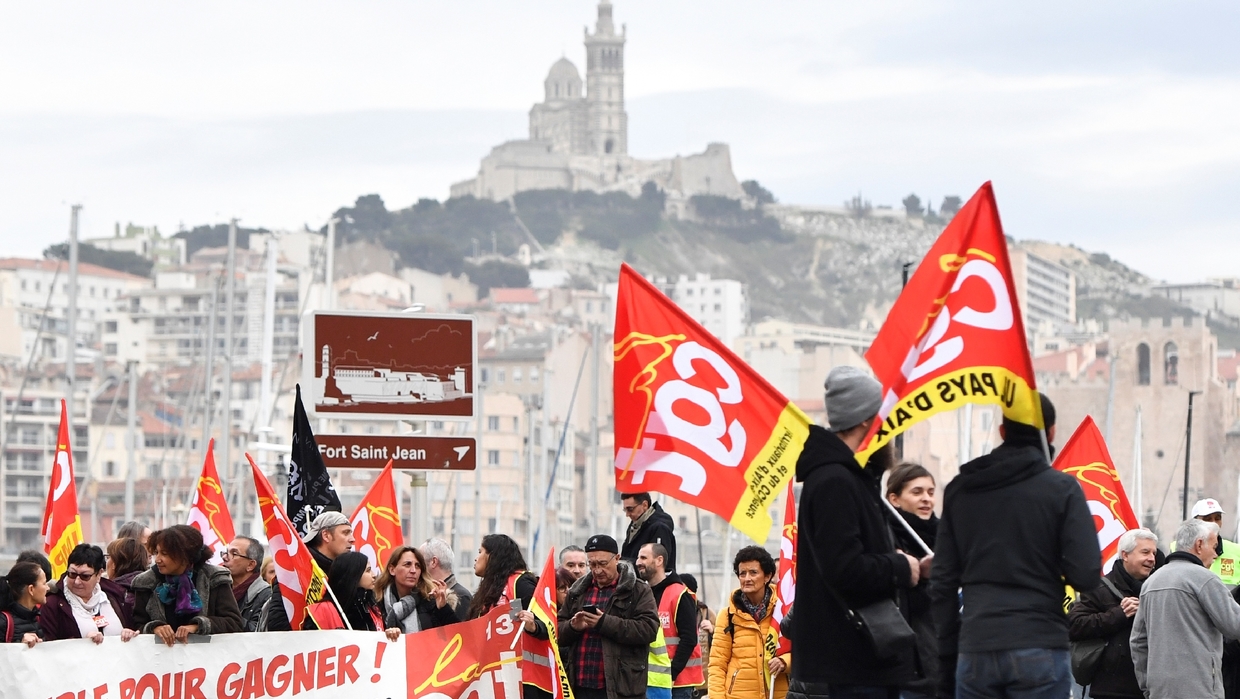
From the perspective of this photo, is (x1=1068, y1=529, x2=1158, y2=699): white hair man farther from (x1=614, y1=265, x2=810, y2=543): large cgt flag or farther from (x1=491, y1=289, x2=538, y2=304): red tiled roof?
(x1=491, y1=289, x2=538, y2=304): red tiled roof

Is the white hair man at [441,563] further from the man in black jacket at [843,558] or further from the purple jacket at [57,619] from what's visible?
the man in black jacket at [843,558]

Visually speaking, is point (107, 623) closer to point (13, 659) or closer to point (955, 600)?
point (13, 659)

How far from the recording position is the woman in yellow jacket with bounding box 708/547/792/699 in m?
10.0

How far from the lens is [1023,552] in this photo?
607 centimetres

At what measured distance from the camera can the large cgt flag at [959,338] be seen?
6402 mm

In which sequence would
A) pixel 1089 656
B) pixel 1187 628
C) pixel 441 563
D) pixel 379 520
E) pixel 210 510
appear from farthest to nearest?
pixel 210 510, pixel 379 520, pixel 441 563, pixel 1089 656, pixel 1187 628

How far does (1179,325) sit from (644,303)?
126m

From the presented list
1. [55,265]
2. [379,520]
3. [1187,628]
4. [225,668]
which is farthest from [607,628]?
[55,265]

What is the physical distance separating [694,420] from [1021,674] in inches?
105

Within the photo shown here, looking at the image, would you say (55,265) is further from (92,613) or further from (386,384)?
(92,613)

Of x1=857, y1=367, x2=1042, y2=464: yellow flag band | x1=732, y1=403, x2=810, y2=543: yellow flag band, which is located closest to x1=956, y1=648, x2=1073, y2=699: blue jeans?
x1=857, y1=367, x2=1042, y2=464: yellow flag band

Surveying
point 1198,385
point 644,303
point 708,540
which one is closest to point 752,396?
point 644,303

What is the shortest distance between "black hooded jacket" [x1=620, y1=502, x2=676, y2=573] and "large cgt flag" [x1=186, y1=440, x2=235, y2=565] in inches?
153

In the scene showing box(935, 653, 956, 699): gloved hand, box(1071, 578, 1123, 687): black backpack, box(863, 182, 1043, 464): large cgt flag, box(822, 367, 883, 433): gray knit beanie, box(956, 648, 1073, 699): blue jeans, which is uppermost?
box(863, 182, 1043, 464): large cgt flag
